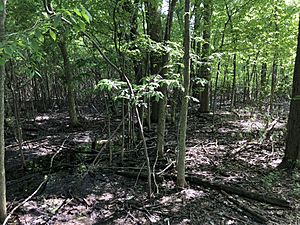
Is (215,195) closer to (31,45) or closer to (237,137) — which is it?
(31,45)

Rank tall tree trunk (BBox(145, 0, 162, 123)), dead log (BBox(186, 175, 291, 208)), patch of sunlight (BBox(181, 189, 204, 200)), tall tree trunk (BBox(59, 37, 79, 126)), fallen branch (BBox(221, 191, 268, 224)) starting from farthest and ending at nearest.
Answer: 1. tall tree trunk (BBox(59, 37, 79, 126))
2. tall tree trunk (BBox(145, 0, 162, 123))
3. patch of sunlight (BBox(181, 189, 204, 200))
4. dead log (BBox(186, 175, 291, 208))
5. fallen branch (BBox(221, 191, 268, 224))

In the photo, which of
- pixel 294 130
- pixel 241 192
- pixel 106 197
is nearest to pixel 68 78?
pixel 106 197

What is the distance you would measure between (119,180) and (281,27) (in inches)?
347

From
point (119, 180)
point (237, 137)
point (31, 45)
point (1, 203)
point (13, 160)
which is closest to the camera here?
point (31, 45)

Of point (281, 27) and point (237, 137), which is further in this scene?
point (281, 27)

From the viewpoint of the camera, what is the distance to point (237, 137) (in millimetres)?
7840

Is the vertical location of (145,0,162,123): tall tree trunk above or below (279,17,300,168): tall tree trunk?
above

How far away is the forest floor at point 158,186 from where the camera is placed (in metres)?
3.63

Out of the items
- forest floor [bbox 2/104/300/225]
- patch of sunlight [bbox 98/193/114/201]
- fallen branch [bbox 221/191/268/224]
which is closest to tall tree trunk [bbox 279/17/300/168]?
forest floor [bbox 2/104/300/225]

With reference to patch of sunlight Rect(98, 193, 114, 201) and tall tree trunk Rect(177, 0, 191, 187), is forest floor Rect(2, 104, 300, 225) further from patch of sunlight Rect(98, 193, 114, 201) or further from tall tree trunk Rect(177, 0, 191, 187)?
tall tree trunk Rect(177, 0, 191, 187)

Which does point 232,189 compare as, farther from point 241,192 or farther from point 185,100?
point 185,100

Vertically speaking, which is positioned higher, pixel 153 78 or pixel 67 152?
pixel 153 78

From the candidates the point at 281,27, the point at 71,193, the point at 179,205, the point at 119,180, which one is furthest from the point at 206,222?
the point at 281,27

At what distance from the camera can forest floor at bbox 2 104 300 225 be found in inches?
143
